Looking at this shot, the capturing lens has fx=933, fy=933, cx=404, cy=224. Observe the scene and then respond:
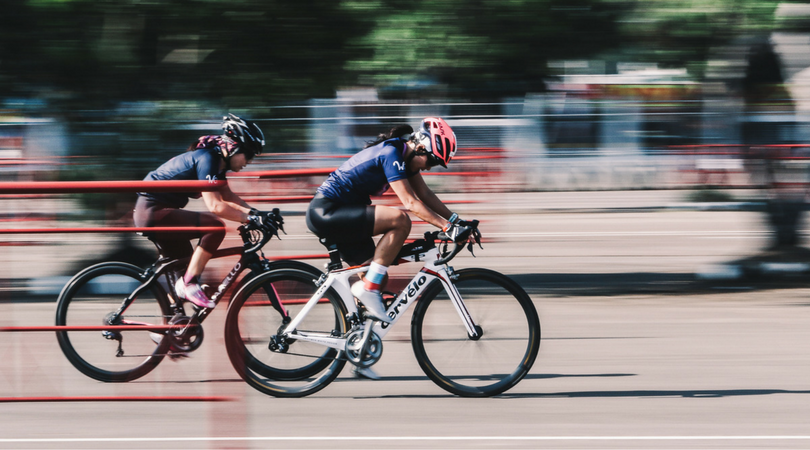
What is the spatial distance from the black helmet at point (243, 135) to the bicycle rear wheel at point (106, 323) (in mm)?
1019

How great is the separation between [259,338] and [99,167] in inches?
162

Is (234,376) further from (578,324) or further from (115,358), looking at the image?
(578,324)

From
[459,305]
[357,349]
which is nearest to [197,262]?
[357,349]

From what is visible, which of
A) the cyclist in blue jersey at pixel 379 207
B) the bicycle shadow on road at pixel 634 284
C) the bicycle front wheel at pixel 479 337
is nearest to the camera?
the cyclist in blue jersey at pixel 379 207

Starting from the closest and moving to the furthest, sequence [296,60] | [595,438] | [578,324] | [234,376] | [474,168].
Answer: [595,438]
[234,376]
[578,324]
[296,60]
[474,168]

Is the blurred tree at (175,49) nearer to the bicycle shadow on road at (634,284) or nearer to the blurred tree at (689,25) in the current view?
the blurred tree at (689,25)

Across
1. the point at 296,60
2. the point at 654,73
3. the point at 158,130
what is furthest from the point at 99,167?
the point at 654,73

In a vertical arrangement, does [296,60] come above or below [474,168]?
above

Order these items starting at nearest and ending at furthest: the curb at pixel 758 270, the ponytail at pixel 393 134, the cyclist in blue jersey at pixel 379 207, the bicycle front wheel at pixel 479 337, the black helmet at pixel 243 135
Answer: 1. the cyclist in blue jersey at pixel 379 207
2. the bicycle front wheel at pixel 479 337
3. the ponytail at pixel 393 134
4. the black helmet at pixel 243 135
5. the curb at pixel 758 270

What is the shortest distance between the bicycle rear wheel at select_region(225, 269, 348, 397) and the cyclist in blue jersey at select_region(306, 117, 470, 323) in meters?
0.28

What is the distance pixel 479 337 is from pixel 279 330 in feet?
4.03

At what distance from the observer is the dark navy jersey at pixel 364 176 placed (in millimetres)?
5602

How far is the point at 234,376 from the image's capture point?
5609 mm

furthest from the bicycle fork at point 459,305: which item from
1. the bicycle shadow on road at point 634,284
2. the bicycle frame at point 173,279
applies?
the bicycle shadow on road at point 634,284
